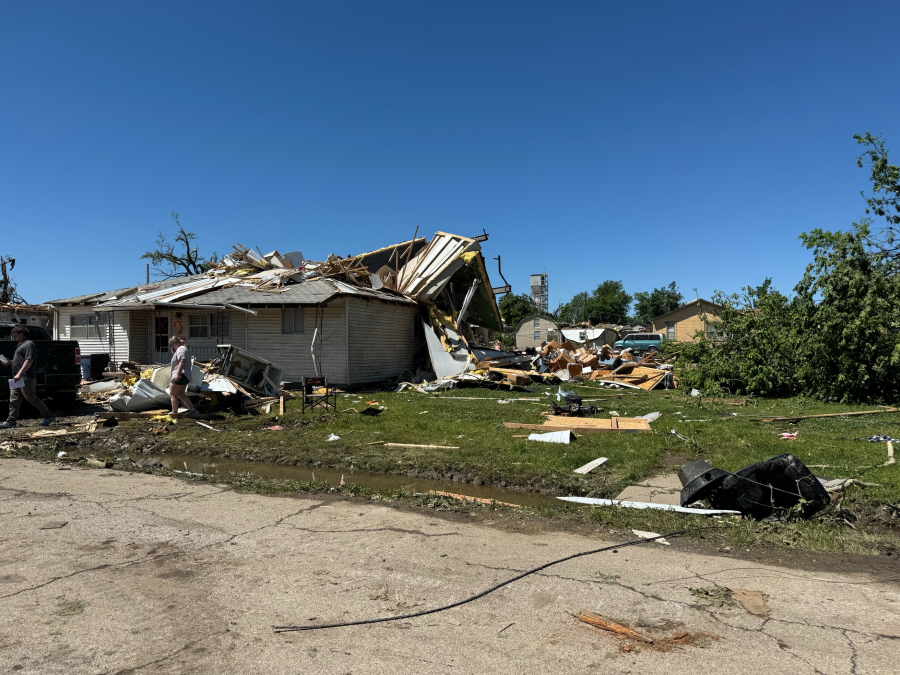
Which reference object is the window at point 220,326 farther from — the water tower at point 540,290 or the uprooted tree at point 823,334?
the water tower at point 540,290

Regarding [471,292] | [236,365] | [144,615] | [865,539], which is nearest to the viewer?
[144,615]

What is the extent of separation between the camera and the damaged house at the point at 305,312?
17609 mm

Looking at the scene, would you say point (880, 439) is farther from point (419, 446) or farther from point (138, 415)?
point (138, 415)

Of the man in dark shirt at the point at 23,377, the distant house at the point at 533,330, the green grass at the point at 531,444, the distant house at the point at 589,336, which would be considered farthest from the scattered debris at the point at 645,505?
the distant house at the point at 533,330

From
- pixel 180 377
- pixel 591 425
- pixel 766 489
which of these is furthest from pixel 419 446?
pixel 180 377

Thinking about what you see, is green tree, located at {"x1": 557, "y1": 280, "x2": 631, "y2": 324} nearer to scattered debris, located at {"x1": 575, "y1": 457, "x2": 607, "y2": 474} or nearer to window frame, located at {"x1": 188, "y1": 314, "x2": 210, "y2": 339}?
window frame, located at {"x1": 188, "y1": 314, "x2": 210, "y2": 339}

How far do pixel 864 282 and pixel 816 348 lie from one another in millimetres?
1780

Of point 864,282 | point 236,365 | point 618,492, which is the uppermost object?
point 864,282

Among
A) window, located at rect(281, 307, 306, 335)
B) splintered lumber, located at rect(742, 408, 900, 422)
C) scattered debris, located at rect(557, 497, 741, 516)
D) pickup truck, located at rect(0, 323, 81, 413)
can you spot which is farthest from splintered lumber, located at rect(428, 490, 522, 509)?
window, located at rect(281, 307, 306, 335)

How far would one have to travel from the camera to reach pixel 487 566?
409 centimetres

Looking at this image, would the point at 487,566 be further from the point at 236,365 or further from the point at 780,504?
the point at 236,365

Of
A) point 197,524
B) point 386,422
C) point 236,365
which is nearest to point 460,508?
point 197,524

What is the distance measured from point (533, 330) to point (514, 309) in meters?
17.0

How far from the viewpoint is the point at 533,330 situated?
57.5m
